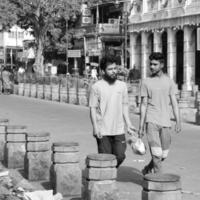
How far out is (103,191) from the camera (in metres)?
7.20

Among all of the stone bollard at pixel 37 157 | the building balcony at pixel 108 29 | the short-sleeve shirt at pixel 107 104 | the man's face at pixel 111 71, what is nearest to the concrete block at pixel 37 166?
the stone bollard at pixel 37 157

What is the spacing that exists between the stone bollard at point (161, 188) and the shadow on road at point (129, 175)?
11.1 feet

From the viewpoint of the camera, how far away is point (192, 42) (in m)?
42.4

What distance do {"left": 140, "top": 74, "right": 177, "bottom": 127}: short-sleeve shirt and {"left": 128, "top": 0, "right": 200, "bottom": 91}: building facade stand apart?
3245 centimetres

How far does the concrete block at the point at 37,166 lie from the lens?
9914mm

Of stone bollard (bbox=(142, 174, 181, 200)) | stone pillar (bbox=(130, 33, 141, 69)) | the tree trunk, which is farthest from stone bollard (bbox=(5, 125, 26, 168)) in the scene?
stone pillar (bbox=(130, 33, 141, 69))

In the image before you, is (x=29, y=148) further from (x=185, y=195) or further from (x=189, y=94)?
(x=189, y=94)

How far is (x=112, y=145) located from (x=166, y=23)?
121 feet

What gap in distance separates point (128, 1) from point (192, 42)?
1301cm

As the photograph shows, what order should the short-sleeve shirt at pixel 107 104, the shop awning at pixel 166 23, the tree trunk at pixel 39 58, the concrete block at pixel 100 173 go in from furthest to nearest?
the tree trunk at pixel 39 58 < the shop awning at pixel 166 23 < the short-sleeve shirt at pixel 107 104 < the concrete block at pixel 100 173

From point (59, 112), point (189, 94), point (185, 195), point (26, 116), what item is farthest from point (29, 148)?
point (189, 94)

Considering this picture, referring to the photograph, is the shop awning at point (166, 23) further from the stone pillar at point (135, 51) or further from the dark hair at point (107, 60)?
the dark hair at point (107, 60)

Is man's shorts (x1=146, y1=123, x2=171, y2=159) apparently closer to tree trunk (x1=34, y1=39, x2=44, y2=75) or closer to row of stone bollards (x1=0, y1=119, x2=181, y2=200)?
row of stone bollards (x1=0, y1=119, x2=181, y2=200)

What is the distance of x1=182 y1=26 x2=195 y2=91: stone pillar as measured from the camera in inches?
1656
